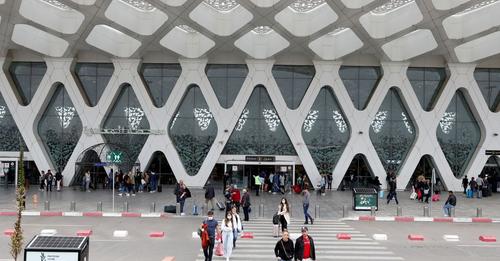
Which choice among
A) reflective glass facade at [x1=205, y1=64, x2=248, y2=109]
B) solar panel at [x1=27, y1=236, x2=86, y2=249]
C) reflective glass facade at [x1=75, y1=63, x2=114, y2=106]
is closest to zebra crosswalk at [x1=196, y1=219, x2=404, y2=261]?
solar panel at [x1=27, y1=236, x2=86, y2=249]

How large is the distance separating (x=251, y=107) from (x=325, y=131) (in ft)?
15.9

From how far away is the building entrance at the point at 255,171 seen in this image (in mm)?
35875

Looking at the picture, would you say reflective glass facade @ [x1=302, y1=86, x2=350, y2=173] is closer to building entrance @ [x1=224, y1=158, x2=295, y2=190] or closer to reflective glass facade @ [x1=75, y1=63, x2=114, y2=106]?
building entrance @ [x1=224, y1=158, x2=295, y2=190]

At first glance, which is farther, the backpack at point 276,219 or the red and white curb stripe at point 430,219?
the red and white curb stripe at point 430,219

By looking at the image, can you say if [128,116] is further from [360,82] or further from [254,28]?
[360,82]

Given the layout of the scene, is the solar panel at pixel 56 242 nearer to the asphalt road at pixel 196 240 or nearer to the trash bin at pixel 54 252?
the trash bin at pixel 54 252

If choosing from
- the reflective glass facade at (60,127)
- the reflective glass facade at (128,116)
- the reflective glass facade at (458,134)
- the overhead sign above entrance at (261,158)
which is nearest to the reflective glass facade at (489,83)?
the reflective glass facade at (458,134)

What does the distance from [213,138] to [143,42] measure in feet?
24.4

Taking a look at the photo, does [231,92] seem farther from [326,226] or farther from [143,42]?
[326,226]

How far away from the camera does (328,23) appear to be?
101 feet

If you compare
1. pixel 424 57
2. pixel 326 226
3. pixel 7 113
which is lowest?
pixel 326 226

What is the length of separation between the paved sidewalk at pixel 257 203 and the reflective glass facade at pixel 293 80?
640 cm

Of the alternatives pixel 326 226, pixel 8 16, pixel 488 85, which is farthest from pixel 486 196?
pixel 8 16

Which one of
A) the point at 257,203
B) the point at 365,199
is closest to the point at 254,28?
the point at 257,203
